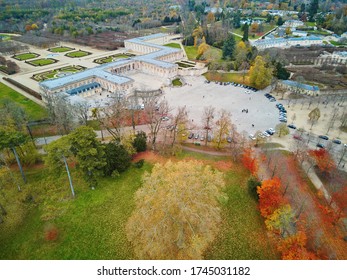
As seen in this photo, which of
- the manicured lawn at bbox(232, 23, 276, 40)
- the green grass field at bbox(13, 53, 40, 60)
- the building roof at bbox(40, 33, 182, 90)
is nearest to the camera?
the building roof at bbox(40, 33, 182, 90)

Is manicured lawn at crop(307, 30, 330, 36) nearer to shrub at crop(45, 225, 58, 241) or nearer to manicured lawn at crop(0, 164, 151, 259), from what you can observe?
manicured lawn at crop(0, 164, 151, 259)

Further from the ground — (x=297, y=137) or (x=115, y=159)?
(x=115, y=159)

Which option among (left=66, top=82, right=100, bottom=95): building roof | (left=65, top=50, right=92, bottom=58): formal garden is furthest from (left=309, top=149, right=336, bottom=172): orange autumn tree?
(left=65, top=50, right=92, bottom=58): formal garden

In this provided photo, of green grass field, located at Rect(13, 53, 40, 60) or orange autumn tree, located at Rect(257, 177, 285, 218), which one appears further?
green grass field, located at Rect(13, 53, 40, 60)

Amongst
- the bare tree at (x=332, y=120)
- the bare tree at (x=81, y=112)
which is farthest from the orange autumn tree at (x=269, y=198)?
the bare tree at (x=81, y=112)

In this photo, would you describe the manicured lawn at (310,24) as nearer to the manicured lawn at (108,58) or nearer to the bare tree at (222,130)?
the manicured lawn at (108,58)

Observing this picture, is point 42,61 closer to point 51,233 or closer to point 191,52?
point 191,52

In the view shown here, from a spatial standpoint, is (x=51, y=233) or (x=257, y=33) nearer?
(x=51, y=233)

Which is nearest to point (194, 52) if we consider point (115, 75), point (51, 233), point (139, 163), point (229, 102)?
point (115, 75)
